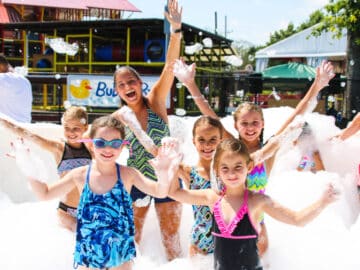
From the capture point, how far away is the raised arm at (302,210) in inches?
81.1

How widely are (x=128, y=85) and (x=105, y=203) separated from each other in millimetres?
1042

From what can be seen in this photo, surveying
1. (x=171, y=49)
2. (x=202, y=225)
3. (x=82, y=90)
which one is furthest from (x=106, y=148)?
(x=82, y=90)

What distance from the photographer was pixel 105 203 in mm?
2291

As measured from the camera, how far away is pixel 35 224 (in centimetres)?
381

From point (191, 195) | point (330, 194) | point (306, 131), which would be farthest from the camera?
point (306, 131)

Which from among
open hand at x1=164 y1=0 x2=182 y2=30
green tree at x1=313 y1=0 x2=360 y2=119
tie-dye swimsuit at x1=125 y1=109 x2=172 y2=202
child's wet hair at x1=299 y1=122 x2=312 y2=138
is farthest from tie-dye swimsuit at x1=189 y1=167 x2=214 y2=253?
green tree at x1=313 y1=0 x2=360 y2=119

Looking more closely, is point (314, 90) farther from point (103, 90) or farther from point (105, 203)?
point (103, 90)

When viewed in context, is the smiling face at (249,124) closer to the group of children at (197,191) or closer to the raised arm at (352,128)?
the group of children at (197,191)

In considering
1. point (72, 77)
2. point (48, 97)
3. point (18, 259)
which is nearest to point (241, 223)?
point (18, 259)

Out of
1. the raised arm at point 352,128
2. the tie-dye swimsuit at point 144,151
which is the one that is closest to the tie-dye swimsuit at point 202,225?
the tie-dye swimsuit at point 144,151

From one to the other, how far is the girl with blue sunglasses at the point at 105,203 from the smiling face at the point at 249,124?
77cm

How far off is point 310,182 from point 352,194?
1.39 ft

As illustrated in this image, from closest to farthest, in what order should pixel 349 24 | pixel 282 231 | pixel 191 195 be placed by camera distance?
1. pixel 191 195
2. pixel 282 231
3. pixel 349 24

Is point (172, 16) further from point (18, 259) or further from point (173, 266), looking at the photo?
point (18, 259)
